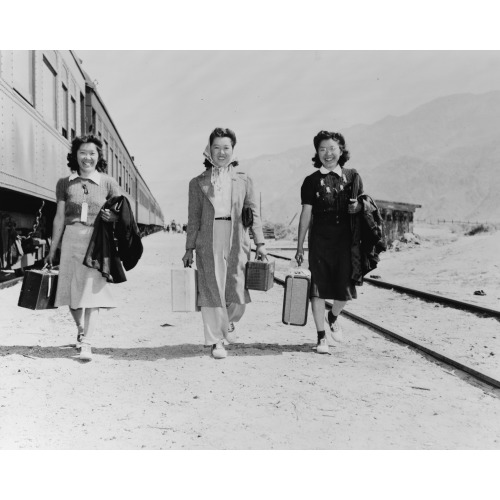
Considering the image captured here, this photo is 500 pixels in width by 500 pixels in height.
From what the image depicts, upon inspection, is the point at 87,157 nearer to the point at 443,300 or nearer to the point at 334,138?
the point at 334,138

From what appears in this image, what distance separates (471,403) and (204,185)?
8.48 ft

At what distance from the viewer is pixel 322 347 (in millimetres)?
5453

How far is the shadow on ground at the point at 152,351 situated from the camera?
533cm

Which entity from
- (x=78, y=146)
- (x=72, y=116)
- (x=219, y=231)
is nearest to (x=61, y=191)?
(x=78, y=146)

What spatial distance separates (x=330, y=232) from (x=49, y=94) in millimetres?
5477

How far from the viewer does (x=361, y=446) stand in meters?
3.30

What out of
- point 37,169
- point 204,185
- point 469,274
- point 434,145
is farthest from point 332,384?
point 434,145

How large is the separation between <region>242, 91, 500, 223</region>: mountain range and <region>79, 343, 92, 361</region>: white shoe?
7109cm

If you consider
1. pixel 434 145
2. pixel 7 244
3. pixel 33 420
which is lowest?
pixel 33 420

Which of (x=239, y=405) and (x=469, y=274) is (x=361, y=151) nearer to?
(x=469, y=274)

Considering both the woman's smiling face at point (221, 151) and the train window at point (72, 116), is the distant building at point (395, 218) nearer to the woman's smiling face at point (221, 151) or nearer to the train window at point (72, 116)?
the train window at point (72, 116)

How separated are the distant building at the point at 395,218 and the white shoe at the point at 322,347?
21.7 metres

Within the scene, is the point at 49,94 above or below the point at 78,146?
above

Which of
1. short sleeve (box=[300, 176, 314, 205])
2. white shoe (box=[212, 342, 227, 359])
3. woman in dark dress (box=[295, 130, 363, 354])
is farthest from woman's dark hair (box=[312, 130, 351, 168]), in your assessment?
white shoe (box=[212, 342, 227, 359])
